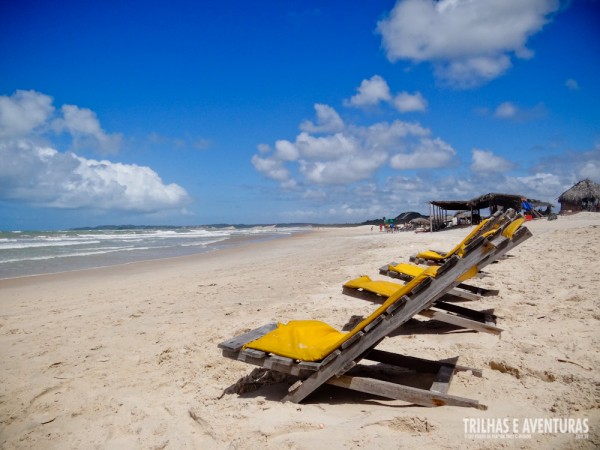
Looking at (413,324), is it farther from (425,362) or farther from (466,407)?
(466,407)

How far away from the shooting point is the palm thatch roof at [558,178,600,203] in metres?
35.9

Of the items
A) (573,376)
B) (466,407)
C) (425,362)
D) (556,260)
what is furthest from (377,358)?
(556,260)

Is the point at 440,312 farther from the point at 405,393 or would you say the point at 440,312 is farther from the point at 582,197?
the point at 582,197

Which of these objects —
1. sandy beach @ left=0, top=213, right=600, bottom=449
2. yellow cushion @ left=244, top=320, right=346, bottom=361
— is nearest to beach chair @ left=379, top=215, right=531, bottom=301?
sandy beach @ left=0, top=213, right=600, bottom=449

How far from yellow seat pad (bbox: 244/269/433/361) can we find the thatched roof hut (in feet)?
141

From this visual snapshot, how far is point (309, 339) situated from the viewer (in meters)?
3.25

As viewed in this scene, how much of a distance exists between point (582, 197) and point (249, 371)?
143 ft

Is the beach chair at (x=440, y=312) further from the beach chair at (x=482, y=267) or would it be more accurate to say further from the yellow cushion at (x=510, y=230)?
the yellow cushion at (x=510, y=230)

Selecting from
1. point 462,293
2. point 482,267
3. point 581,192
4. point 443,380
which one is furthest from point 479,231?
point 581,192

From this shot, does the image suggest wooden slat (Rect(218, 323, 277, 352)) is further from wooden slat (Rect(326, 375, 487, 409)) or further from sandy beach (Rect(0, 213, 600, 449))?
wooden slat (Rect(326, 375, 487, 409))

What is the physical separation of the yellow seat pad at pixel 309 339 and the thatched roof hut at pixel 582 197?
4286 centimetres

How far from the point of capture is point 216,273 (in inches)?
467

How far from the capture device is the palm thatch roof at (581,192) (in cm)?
3591

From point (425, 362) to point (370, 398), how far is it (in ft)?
2.24
